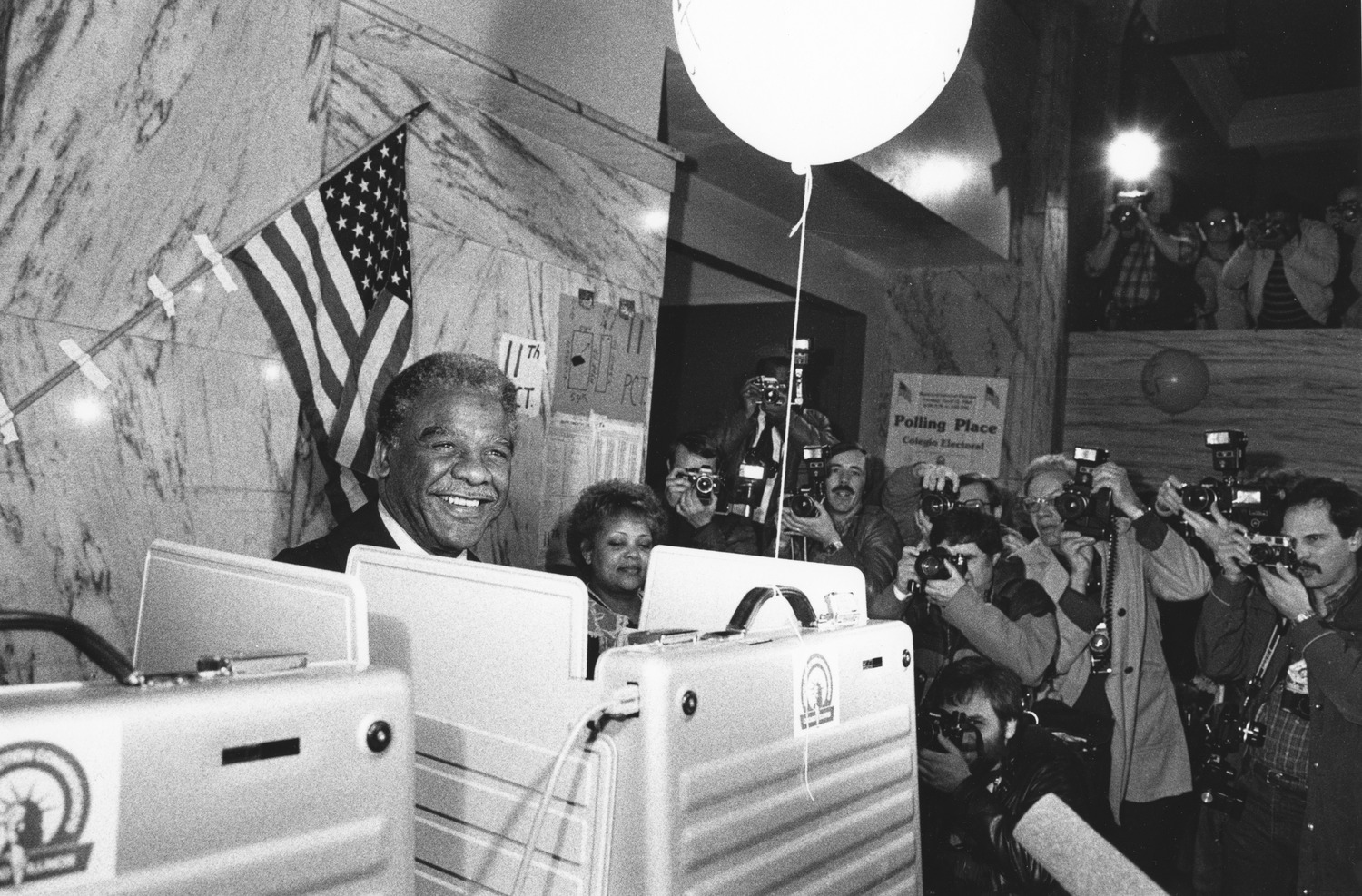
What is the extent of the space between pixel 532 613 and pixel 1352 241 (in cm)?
753

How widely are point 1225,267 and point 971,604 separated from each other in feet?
16.7

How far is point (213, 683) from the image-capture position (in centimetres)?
88

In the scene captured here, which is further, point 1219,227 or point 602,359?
point 1219,227

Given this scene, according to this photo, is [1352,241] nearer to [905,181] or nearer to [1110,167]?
[1110,167]

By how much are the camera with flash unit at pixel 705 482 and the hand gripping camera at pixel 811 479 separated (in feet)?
0.97

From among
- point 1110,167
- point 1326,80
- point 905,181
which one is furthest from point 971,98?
point 1326,80

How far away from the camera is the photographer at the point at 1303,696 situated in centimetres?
274

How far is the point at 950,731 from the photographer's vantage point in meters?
2.90

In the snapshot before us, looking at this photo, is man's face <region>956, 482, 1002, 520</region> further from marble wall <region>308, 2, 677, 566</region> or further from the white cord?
the white cord

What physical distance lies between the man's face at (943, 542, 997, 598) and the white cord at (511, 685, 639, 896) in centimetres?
263

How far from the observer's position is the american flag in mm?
2766

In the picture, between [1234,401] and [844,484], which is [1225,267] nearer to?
[1234,401]

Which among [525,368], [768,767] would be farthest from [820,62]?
[525,368]

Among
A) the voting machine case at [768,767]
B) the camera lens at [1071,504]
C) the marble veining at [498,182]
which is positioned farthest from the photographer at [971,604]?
the voting machine case at [768,767]
